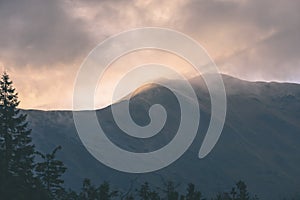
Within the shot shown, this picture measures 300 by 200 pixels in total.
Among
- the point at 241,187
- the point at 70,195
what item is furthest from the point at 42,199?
the point at 241,187

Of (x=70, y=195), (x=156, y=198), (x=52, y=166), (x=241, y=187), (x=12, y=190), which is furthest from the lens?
(x=241, y=187)

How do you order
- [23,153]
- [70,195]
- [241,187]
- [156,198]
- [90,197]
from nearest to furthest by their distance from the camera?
[23,153]
[70,195]
[90,197]
[156,198]
[241,187]

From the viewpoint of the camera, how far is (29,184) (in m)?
46.8

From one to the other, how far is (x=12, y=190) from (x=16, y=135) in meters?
7.44

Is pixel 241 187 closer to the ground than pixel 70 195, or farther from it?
farther from it

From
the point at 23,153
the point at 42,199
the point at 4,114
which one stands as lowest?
the point at 42,199

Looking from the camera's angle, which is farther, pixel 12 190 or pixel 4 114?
pixel 4 114

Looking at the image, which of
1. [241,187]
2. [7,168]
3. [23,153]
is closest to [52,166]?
[23,153]

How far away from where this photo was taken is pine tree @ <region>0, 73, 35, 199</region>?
4594 cm

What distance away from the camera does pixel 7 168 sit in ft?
154

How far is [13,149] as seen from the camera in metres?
51.2

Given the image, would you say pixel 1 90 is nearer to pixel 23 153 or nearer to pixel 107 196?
pixel 23 153

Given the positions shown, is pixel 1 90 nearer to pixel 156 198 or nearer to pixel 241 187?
pixel 156 198

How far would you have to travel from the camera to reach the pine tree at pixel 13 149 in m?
45.9
